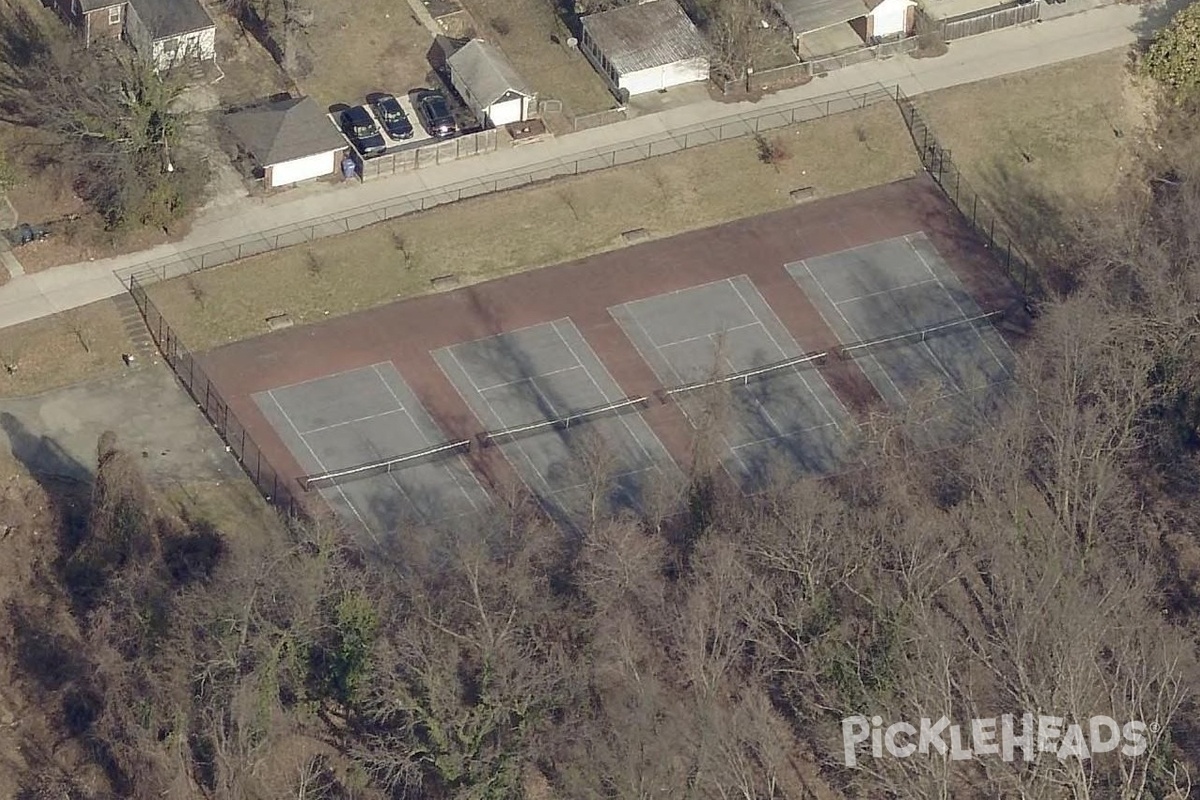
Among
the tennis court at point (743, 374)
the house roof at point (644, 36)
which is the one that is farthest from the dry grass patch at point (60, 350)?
the house roof at point (644, 36)

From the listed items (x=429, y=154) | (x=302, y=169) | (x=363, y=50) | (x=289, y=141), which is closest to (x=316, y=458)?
(x=302, y=169)

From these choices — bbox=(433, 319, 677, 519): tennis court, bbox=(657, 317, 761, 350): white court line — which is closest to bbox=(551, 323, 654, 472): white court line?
bbox=(433, 319, 677, 519): tennis court

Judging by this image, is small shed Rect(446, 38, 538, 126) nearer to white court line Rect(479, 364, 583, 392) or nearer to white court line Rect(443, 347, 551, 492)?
white court line Rect(443, 347, 551, 492)

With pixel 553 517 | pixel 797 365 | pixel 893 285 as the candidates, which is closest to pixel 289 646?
pixel 553 517

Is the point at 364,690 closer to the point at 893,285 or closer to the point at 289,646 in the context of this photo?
the point at 289,646

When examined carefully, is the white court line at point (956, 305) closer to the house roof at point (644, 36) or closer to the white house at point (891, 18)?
the white house at point (891, 18)
